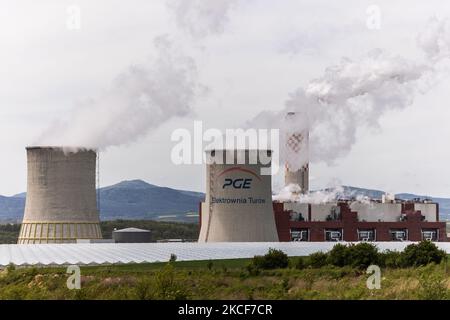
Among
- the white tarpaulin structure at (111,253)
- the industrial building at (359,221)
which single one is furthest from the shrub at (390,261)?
the industrial building at (359,221)

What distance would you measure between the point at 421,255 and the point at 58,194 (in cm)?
3068

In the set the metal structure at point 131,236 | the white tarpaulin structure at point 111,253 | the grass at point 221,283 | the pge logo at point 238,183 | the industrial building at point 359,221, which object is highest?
the pge logo at point 238,183

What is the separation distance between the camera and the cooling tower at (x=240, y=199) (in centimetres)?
6969

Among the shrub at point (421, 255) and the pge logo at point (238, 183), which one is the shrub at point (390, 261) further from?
the pge logo at point (238, 183)

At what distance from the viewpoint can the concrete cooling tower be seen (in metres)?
61.7

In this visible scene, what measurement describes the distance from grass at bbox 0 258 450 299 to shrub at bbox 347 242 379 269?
1.19 m

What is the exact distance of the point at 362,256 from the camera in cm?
3994

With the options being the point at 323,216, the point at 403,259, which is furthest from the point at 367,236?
the point at 403,259

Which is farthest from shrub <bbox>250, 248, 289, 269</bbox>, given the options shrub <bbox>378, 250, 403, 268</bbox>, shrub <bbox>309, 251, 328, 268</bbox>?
shrub <bbox>378, 250, 403, 268</bbox>

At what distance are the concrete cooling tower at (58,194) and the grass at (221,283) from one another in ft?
62.1

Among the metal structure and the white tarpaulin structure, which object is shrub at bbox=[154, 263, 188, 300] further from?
the metal structure

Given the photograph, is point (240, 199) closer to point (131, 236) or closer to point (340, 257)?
point (131, 236)

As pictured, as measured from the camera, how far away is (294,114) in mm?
81500

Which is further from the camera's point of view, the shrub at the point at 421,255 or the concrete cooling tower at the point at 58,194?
the concrete cooling tower at the point at 58,194
